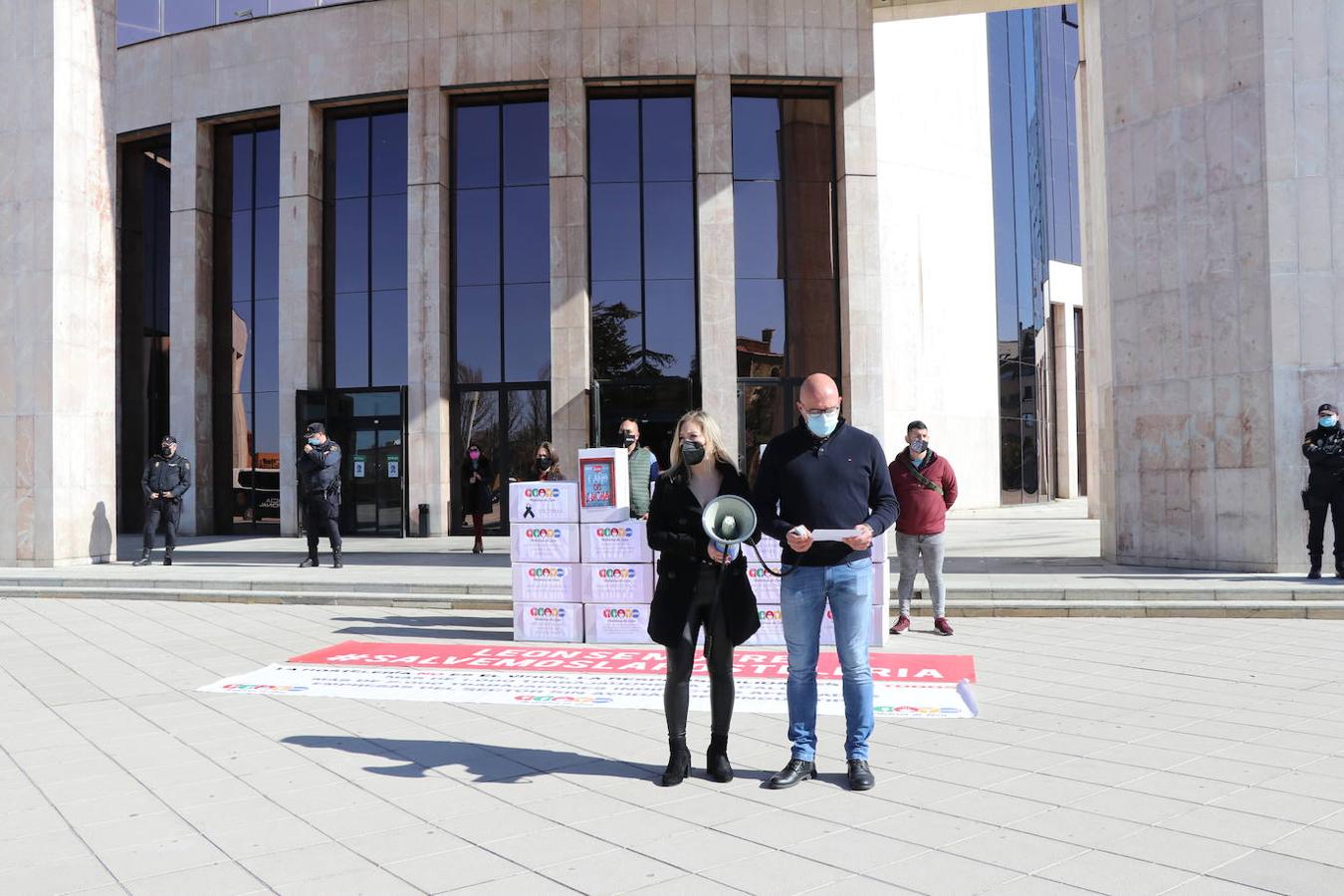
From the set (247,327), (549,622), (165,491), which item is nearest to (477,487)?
(165,491)

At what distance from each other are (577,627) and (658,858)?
564 centimetres

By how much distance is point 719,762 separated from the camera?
5098 mm

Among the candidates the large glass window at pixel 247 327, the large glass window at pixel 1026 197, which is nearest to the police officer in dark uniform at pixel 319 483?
the large glass window at pixel 247 327

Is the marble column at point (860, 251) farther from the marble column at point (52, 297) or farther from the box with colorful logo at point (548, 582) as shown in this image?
the marble column at point (52, 297)

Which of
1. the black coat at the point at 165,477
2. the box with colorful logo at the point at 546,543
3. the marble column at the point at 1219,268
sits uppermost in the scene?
the marble column at the point at 1219,268

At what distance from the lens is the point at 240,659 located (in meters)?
8.68

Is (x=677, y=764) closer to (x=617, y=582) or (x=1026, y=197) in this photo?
(x=617, y=582)

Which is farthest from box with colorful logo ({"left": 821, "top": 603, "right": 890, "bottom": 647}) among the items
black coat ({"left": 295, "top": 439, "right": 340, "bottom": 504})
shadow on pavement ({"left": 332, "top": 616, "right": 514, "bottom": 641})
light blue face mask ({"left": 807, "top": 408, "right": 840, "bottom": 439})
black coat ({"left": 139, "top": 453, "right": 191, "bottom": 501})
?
black coat ({"left": 139, "top": 453, "right": 191, "bottom": 501})

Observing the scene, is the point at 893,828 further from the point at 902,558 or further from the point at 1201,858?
the point at 902,558

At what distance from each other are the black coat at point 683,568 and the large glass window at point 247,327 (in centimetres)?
1933

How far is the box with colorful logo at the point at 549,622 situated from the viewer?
31.5 ft

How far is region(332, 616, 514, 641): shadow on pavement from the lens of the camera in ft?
32.8

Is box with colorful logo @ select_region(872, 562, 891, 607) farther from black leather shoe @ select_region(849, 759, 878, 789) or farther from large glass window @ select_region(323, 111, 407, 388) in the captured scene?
large glass window @ select_region(323, 111, 407, 388)

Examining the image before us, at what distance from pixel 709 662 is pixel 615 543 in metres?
4.39
